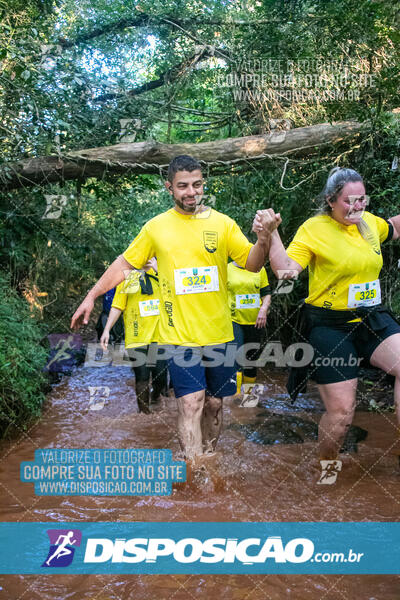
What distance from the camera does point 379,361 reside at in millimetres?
3697

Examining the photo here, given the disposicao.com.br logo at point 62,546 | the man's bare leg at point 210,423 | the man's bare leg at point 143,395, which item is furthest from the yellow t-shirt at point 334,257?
the man's bare leg at point 143,395

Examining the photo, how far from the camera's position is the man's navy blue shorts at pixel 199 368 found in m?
3.64

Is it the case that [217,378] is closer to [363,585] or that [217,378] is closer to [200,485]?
[200,485]

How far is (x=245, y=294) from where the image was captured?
6.16 metres

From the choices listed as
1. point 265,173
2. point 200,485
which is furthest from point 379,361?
point 265,173

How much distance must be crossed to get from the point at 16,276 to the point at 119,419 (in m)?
3.59

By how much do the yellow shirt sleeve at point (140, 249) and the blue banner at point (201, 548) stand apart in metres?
1.68

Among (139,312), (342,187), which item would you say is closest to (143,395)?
(139,312)

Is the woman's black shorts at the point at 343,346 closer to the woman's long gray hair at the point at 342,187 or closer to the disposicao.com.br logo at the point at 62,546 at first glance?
the woman's long gray hair at the point at 342,187

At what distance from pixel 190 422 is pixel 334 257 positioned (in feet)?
4.69

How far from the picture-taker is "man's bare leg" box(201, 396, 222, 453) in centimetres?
402

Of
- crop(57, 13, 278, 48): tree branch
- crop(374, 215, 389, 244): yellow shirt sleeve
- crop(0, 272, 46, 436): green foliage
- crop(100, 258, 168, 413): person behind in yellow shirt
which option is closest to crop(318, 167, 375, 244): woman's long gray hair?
crop(374, 215, 389, 244): yellow shirt sleeve

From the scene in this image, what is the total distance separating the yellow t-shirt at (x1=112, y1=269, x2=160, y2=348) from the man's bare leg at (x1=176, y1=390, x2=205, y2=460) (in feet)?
6.65

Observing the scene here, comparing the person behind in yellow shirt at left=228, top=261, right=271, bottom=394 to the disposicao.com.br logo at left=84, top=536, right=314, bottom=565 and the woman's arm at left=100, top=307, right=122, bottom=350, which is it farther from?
the disposicao.com.br logo at left=84, top=536, right=314, bottom=565
